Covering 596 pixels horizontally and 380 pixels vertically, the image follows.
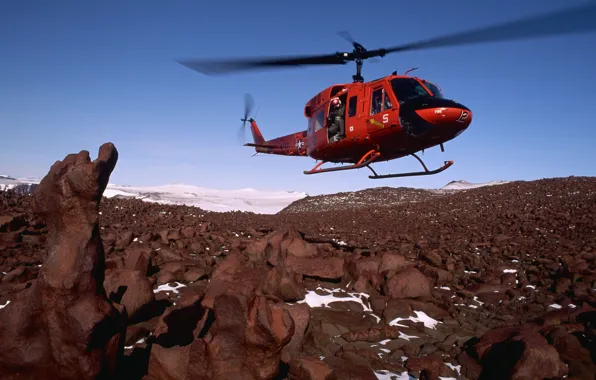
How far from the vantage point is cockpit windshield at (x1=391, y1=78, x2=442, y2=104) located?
8.41 metres

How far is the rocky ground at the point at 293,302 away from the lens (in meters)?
2.90

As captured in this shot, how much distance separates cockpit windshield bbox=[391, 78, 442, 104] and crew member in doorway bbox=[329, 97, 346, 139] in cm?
160

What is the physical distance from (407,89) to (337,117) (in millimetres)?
1996

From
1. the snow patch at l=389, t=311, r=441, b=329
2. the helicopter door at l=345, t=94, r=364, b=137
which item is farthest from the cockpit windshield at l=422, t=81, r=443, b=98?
the snow patch at l=389, t=311, r=441, b=329

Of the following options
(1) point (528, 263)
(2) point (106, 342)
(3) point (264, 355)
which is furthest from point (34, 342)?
(1) point (528, 263)

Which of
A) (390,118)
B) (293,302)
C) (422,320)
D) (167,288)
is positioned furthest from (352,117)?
(167,288)

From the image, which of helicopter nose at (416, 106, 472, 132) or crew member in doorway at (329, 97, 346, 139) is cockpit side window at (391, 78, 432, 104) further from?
crew member in doorway at (329, 97, 346, 139)

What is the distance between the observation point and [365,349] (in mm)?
4105

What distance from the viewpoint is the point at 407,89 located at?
8461 mm

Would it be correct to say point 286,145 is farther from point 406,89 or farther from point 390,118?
point 406,89

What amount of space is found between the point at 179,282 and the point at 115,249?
98.6 inches

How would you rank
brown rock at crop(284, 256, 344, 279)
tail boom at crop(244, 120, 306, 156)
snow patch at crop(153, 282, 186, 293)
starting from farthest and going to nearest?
tail boom at crop(244, 120, 306, 156) → brown rock at crop(284, 256, 344, 279) → snow patch at crop(153, 282, 186, 293)

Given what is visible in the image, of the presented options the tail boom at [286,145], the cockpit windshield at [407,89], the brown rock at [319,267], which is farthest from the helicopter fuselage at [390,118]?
the brown rock at [319,267]

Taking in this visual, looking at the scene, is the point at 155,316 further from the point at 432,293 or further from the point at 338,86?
the point at 338,86
